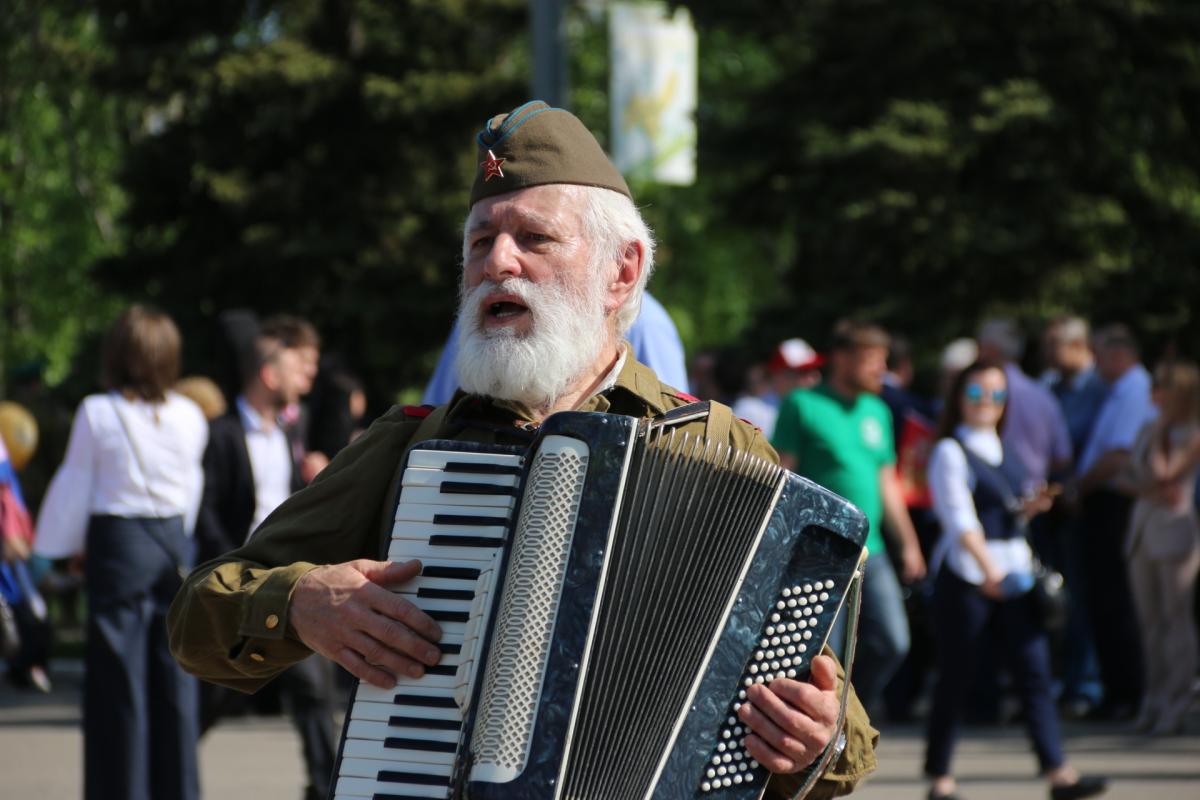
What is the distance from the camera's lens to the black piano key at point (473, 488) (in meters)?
2.88

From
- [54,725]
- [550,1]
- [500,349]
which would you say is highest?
[550,1]

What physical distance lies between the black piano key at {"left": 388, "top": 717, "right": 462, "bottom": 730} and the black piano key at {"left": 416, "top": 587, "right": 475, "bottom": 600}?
194 millimetres

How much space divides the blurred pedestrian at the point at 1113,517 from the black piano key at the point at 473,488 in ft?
28.3

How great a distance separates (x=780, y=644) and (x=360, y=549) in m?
0.84

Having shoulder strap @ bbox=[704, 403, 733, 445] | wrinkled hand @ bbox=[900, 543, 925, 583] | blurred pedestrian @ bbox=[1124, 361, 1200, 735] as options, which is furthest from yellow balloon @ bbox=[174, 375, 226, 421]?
shoulder strap @ bbox=[704, 403, 733, 445]

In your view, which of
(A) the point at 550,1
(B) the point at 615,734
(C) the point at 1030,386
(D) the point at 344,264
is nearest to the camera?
(B) the point at 615,734

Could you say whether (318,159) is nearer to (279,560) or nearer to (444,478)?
(279,560)

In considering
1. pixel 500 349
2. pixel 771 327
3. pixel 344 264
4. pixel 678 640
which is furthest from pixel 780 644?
pixel 344 264

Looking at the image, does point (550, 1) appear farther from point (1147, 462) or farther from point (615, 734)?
point (615, 734)

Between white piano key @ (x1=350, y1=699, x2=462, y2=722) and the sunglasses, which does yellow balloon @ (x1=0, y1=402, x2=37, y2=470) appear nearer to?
the sunglasses

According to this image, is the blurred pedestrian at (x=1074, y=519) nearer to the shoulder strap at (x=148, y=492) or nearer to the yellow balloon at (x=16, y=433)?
the shoulder strap at (x=148, y=492)

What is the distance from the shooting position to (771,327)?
1714 centimetres

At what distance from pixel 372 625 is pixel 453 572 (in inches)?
6.0

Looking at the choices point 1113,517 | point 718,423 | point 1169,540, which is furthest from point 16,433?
point 718,423
